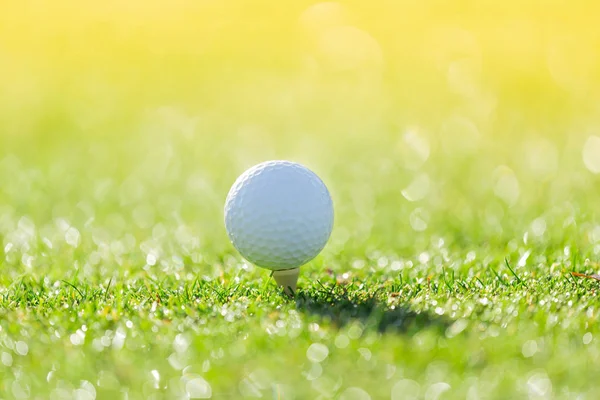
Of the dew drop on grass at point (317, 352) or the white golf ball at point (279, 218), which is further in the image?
the white golf ball at point (279, 218)

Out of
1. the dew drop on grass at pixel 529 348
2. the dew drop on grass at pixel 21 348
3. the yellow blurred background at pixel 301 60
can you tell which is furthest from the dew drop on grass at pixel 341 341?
the yellow blurred background at pixel 301 60

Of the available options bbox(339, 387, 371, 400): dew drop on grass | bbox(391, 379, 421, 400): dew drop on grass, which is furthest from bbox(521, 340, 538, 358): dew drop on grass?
bbox(339, 387, 371, 400): dew drop on grass

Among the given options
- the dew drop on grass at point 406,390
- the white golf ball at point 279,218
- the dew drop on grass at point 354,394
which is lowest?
the dew drop on grass at point 354,394

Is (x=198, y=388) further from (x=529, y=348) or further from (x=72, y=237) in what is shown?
(x=72, y=237)

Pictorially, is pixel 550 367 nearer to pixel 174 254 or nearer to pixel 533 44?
pixel 174 254

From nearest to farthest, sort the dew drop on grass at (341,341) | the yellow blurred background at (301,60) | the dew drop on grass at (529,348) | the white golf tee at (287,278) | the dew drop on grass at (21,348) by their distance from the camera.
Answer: the dew drop on grass at (529,348), the dew drop on grass at (341,341), the dew drop on grass at (21,348), the white golf tee at (287,278), the yellow blurred background at (301,60)

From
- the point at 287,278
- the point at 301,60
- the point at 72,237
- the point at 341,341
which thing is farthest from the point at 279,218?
the point at 301,60

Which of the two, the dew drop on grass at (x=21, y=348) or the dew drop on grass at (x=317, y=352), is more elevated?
the dew drop on grass at (x=317, y=352)

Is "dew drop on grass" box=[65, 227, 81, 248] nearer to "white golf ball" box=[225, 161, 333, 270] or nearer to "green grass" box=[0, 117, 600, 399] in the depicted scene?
"green grass" box=[0, 117, 600, 399]

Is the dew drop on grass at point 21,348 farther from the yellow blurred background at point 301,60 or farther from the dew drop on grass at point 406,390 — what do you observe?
the yellow blurred background at point 301,60
